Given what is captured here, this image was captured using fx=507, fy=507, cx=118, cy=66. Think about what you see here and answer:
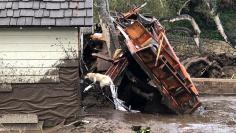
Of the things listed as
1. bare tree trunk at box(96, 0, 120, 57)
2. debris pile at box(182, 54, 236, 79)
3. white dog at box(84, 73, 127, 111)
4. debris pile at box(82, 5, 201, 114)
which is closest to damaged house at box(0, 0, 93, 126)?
white dog at box(84, 73, 127, 111)

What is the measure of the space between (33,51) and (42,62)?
324 millimetres

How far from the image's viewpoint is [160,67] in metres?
13.3

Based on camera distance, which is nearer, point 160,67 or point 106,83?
point 160,67

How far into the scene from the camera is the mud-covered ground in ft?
37.9

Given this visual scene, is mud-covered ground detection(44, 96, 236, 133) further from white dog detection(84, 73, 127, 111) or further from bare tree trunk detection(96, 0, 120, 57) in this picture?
bare tree trunk detection(96, 0, 120, 57)

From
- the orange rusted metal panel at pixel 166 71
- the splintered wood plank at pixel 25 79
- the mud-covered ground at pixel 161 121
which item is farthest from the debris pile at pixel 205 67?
the splintered wood plank at pixel 25 79

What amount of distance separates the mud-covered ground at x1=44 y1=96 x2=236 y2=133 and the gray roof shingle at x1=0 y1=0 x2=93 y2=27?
239cm

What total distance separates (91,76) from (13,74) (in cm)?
276

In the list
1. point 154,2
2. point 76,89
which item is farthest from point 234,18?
point 76,89

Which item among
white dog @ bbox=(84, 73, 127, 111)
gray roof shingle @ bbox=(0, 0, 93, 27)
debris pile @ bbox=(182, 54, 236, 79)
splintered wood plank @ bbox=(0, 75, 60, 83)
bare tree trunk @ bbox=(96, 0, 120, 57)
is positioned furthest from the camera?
debris pile @ bbox=(182, 54, 236, 79)

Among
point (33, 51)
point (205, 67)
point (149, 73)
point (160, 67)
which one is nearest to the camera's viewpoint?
point (33, 51)

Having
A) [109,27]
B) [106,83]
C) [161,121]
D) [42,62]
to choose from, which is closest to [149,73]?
[106,83]

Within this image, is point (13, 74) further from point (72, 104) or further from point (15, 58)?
point (72, 104)

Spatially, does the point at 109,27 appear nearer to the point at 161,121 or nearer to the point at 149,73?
the point at 149,73
